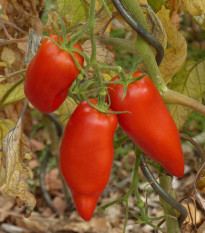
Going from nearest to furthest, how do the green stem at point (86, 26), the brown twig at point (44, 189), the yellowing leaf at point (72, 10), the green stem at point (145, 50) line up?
the green stem at point (86, 26), the green stem at point (145, 50), the yellowing leaf at point (72, 10), the brown twig at point (44, 189)

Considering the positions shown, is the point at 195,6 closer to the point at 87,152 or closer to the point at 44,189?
the point at 87,152

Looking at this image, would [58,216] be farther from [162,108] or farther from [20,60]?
[162,108]

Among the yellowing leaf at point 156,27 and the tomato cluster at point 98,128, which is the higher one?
the yellowing leaf at point 156,27

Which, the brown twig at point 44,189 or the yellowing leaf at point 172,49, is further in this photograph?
the brown twig at point 44,189

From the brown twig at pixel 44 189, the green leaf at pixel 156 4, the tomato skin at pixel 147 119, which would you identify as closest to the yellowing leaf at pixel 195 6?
the green leaf at pixel 156 4

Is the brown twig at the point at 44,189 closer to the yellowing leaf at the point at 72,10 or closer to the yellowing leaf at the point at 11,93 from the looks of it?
the yellowing leaf at the point at 11,93

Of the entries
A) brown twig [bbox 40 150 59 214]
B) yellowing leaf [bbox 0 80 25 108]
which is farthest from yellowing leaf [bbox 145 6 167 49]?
brown twig [bbox 40 150 59 214]

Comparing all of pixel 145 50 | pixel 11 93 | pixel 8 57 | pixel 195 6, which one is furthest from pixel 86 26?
pixel 11 93

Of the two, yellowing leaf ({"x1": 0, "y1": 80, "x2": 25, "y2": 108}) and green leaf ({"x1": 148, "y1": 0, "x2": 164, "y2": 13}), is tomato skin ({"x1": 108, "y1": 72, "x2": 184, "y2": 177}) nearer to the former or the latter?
green leaf ({"x1": 148, "y1": 0, "x2": 164, "y2": 13})
